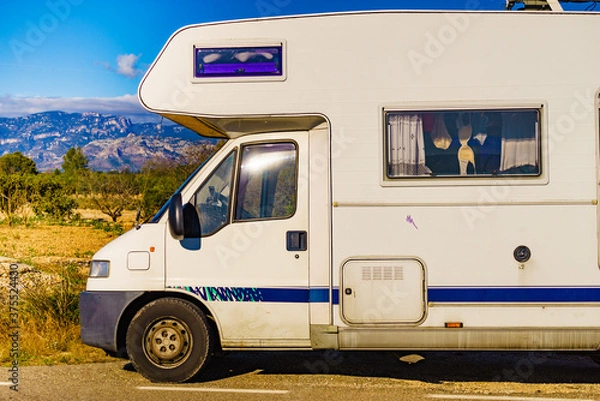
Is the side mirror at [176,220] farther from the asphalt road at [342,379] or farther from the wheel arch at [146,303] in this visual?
the asphalt road at [342,379]

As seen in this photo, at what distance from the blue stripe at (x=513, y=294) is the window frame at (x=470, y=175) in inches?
36.3

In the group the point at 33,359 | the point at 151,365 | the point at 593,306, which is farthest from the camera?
the point at 33,359

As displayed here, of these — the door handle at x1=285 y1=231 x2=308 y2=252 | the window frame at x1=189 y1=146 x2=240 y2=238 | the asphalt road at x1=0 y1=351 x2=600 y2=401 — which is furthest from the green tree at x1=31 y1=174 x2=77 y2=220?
the door handle at x1=285 y1=231 x2=308 y2=252

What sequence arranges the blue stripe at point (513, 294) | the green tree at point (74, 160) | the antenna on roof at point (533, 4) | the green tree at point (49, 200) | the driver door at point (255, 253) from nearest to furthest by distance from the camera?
the blue stripe at point (513, 294) → the driver door at point (255, 253) → the antenna on roof at point (533, 4) → the green tree at point (49, 200) → the green tree at point (74, 160)

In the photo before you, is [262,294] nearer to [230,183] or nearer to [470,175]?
[230,183]

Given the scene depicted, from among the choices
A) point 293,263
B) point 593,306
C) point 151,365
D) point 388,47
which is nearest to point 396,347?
point 293,263

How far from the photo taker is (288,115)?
21.0 ft

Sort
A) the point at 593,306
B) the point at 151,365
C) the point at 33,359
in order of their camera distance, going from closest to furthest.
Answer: the point at 593,306, the point at 151,365, the point at 33,359

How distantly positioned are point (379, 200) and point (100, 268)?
8.76ft

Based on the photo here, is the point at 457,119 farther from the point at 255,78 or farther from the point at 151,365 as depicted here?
the point at 151,365

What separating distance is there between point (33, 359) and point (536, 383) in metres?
5.14

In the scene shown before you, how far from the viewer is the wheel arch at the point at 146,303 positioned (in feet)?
21.6

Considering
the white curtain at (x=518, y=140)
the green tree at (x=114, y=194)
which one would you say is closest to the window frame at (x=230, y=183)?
the white curtain at (x=518, y=140)

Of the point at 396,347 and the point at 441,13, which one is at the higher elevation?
the point at 441,13
